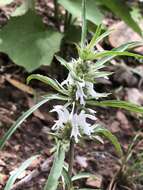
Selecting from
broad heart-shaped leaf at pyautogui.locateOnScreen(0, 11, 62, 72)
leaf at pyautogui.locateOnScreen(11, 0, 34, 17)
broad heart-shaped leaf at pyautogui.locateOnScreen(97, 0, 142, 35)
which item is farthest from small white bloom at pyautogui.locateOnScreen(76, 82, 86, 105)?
leaf at pyautogui.locateOnScreen(11, 0, 34, 17)

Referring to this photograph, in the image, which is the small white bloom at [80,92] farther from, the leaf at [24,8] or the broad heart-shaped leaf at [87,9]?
the leaf at [24,8]

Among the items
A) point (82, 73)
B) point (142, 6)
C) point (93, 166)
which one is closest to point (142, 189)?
point (93, 166)

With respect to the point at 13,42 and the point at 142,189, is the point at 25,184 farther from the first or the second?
the point at 13,42

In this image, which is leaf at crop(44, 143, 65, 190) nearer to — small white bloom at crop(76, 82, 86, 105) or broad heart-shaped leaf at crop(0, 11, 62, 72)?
small white bloom at crop(76, 82, 86, 105)

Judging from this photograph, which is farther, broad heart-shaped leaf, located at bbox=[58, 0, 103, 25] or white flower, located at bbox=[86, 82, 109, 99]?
broad heart-shaped leaf, located at bbox=[58, 0, 103, 25]

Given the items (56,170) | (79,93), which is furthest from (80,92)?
(56,170)

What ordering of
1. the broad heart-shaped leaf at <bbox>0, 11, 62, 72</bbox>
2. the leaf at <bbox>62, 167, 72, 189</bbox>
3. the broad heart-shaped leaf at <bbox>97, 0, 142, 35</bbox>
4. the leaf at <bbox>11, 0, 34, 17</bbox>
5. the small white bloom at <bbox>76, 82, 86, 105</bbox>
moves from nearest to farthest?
the small white bloom at <bbox>76, 82, 86, 105</bbox> < the leaf at <bbox>62, 167, 72, 189</bbox> < the broad heart-shaped leaf at <bbox>0, 11, 62, 72</bbox> < the broad heart-shaped leaf at <bbox>97, 0, 142, 35</bbox> < the leaf at <bbox>11, 0, 34, 17</bbox>

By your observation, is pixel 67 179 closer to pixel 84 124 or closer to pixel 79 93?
pixel 84 124
